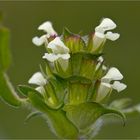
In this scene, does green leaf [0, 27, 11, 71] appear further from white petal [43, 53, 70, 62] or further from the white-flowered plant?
white petal [43, 53, 70, 62]

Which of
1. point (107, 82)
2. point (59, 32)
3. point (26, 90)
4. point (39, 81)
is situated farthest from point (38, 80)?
point (59, 32)

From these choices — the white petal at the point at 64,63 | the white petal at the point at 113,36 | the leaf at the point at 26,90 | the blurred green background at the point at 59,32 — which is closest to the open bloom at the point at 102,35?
the white petal at the point at 113,36

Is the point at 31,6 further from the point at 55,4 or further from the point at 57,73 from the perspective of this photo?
the point at 57,73

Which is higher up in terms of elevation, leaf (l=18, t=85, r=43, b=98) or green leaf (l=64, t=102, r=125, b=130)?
leaf (l=18, t=85, r=43, b=98)

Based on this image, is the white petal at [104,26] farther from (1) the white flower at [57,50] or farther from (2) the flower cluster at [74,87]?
(1) the white flower at [57,50]

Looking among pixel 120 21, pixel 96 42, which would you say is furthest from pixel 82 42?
pixel 120 21

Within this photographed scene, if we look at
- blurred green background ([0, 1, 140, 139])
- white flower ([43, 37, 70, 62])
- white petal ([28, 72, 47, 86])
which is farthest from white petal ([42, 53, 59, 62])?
blurred green background ([0, 1, 140, 139])

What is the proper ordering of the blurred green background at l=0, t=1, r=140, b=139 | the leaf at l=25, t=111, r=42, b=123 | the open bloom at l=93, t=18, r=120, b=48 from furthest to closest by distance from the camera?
the blurred green background at l=0, t=1, r=140, b=139
the open bloom at l=93, t=18, r=120, b=48
the leaf at l=25, t=111, r=42, b=123
